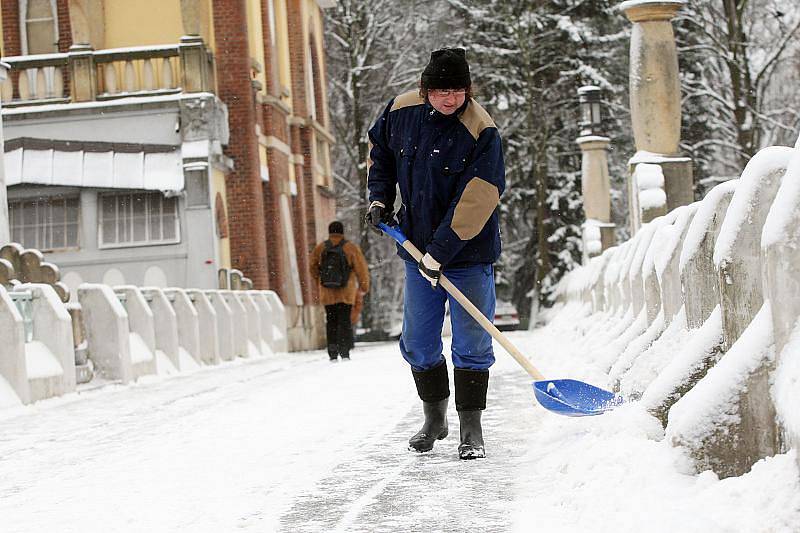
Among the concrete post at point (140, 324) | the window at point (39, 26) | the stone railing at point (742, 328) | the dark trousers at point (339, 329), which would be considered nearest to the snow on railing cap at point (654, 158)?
the concrete post at point (140, 324)

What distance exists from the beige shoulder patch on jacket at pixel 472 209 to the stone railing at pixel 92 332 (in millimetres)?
5746

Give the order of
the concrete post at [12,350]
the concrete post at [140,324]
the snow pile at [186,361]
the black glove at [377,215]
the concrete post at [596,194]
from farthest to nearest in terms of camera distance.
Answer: the concrete post at [596,194], the snow pile at [186,361], the concrete post at [140,324], the concrete post at [12,350], the black glove at [377,215]

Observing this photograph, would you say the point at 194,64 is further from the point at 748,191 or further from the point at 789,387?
the point at 789,387

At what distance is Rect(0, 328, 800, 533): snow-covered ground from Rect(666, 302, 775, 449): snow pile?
0.38 ft

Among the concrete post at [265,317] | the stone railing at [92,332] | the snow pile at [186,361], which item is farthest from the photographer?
the concrete post at [265,317]

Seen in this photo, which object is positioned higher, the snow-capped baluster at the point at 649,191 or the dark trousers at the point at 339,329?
the snow-capped baluster at the point at 649,191

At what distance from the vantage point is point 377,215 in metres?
7.02

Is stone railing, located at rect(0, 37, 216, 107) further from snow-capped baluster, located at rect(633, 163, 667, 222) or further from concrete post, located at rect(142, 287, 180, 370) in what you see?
snow-capped baluster, located at rect(633, 163, 667, 222)

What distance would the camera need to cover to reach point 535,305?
120ft

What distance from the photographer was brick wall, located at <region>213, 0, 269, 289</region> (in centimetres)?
2712

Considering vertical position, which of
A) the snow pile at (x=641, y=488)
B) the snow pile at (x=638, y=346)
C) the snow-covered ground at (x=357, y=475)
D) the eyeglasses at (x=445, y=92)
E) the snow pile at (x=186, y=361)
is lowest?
the snow pile at (x=186, y=361)

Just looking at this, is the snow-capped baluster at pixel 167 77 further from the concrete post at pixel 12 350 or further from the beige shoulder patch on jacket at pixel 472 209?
A: the beige shoulder patch on jacket at pixel 472 209

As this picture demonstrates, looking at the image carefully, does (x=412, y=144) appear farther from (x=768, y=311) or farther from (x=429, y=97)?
(x=768, y=311)

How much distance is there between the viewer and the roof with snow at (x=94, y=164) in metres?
24.8
